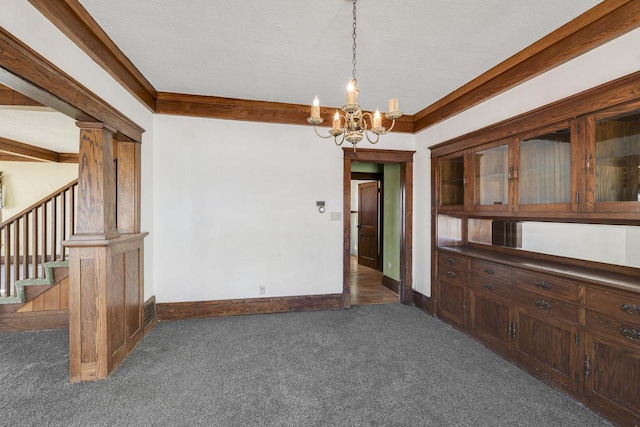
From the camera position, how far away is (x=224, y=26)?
7.20ft

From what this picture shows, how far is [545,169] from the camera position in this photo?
2.45 metres

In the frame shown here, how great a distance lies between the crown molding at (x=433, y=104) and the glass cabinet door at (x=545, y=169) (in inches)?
22.8

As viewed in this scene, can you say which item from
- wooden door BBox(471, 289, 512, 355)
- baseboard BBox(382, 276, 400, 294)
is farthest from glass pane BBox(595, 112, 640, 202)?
baseboard BBox(382, 276, 400, 294)

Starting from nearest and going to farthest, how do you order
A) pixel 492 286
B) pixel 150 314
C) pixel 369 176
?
pixel 492 286, pixel 150 314, pixel 369 176

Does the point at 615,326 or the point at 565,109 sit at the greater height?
the point at 565,109

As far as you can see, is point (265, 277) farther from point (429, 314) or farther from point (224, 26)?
point (224, 26)

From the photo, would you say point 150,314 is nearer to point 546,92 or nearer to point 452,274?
point 452,274

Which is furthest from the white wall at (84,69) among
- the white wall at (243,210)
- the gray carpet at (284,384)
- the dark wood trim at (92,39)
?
the gray carpet at (284,384)

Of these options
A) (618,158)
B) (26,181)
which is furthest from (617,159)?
(26,181)

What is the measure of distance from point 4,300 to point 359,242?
6.00m

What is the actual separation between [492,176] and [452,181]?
2.01ft

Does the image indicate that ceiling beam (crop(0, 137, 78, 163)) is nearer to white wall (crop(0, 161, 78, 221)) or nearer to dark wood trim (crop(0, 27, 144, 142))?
white wall (crop(0, 161, 78, 221))

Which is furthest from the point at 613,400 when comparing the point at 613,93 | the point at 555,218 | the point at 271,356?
the point at 271,356

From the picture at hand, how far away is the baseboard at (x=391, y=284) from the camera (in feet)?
15.9
